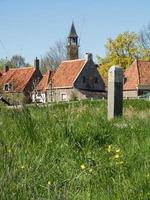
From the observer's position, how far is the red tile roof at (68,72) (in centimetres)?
7212

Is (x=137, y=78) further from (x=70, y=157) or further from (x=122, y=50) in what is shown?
(x=70, y=157)

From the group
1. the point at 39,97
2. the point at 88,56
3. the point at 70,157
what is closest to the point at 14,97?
the point at 39,97

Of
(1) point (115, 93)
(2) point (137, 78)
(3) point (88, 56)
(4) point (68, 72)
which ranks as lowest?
(2) point (137, 78)

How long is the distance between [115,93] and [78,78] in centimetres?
6366

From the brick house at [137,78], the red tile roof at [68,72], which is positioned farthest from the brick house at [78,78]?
the brick house at [137,78]

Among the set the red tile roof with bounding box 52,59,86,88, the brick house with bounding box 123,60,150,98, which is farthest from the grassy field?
the red tile roof with bounding box 52,59,86,88

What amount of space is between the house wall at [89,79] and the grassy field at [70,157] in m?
67.3

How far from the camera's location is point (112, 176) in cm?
437

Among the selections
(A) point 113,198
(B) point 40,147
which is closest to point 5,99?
(B) point 40,147

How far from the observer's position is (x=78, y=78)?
73812mm

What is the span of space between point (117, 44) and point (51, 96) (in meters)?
69.6

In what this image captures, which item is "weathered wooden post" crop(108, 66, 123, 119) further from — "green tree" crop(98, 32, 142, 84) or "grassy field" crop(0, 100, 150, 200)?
"green tree" crop(98, 32, 142, 84)

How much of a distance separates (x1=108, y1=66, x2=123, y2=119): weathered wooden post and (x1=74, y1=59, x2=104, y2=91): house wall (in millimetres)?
62994

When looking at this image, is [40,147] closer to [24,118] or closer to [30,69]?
[24,118]
